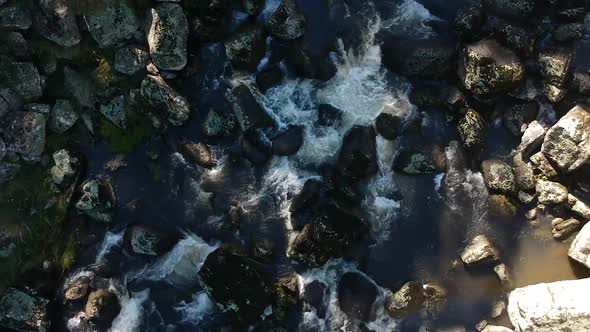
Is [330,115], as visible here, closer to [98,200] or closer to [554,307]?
[98,200]

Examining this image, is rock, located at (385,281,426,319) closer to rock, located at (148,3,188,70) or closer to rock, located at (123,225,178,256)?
rock, located at (123,225,178,256)

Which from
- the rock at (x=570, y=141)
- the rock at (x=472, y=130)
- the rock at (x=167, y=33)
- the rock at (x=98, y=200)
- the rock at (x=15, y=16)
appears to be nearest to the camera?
the rock at (x=570, y=141)

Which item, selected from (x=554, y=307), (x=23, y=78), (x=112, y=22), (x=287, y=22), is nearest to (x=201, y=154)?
(x=112, y=22)

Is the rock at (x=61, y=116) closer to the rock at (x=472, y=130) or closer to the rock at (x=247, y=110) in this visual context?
the rock at (x=247, y=110)

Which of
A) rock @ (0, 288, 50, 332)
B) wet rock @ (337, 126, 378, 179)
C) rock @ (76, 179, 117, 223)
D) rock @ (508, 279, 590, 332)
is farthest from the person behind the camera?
rock @ (76, 179, 117, 223)

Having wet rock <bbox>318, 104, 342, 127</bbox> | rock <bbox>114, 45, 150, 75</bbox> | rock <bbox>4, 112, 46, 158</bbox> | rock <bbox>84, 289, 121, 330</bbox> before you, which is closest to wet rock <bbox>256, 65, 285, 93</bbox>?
wet rock <bbox>318, 104, 342, 127</bbox>

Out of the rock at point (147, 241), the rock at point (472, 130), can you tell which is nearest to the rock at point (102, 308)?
the rock at point (147, 241)

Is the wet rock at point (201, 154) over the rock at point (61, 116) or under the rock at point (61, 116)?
under
